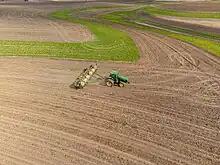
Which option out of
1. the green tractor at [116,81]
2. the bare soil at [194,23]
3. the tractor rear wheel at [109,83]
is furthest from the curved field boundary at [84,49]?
the bare soil at [194,23]

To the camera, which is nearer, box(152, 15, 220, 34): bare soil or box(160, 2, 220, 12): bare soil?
box(152, 15, 220, 34): bare soil

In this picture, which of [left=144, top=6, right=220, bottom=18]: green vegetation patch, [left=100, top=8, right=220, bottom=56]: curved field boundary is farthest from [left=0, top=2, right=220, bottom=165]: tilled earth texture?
[left=144, top=6, right=220, bottom=18]: green vegetation patch

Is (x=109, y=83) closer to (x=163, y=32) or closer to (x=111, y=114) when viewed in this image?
(x=111, y=114)

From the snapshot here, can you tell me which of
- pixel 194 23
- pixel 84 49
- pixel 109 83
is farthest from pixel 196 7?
pixel 109 83

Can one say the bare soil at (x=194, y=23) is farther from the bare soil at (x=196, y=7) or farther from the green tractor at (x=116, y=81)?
the green tractor at (x=116, y=81)

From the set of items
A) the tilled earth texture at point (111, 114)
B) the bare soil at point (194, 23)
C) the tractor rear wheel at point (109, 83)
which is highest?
the bare soil at point (194, 23)

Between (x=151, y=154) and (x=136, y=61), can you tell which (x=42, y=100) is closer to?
(x=151, y=154)

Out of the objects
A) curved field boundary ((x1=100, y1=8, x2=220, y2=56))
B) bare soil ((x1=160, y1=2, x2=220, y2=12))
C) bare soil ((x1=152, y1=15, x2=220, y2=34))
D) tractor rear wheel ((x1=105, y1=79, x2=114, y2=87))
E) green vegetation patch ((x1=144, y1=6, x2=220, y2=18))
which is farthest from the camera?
bare soil ((x1=160, y1=2, x2=220, y2=12))

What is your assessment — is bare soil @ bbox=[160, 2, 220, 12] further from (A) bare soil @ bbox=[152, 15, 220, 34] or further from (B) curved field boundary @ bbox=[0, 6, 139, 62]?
(B) curved field boundary @ bbox=[0, 6, 139, 62]
